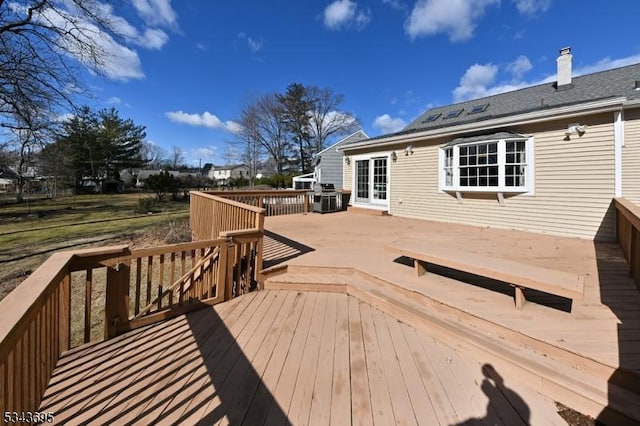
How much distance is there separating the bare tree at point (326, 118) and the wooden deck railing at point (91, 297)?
2785 cm

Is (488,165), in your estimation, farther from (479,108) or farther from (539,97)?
(479,108)

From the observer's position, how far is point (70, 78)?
10.5 m

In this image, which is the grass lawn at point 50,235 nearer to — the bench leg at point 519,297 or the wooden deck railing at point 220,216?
the wooden deck railing at point 220,216

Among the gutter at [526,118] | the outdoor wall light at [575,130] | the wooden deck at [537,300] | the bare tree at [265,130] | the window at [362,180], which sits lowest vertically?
the wooden deck at [537,300]

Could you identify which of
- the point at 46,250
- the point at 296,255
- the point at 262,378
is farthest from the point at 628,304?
the point at 46,250

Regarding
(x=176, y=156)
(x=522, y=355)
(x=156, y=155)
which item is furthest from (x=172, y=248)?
(x=156, y=155)

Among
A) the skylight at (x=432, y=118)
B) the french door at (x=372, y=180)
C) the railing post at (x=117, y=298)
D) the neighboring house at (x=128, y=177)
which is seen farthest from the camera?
the neighboring house at (x=128, y=177)

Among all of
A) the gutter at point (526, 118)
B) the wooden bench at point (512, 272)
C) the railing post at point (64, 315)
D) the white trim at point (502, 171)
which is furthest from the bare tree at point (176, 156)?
the wooden bench at point (512, 272)

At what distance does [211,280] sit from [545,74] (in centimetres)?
1913

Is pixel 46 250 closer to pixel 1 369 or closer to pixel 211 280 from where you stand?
pixel 211 280

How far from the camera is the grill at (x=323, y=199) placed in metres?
9.61

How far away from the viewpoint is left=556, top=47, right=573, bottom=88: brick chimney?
9.56 meters

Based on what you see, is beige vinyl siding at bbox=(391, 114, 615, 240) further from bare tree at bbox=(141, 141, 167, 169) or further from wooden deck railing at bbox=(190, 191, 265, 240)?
bare tree at bbox=(141, 141, 167, 169)

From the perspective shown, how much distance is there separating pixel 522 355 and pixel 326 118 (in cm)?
3158
